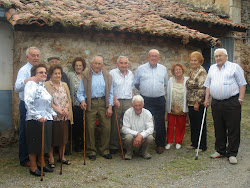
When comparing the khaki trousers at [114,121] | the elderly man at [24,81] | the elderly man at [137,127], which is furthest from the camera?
the khaki trousers at [114,121]

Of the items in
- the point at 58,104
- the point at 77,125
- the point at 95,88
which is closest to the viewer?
the point at 58,104

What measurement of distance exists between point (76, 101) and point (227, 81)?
250 centimetres

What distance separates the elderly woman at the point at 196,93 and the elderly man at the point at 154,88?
49cm

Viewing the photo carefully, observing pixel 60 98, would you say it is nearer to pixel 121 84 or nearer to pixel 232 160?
pixel 121 84

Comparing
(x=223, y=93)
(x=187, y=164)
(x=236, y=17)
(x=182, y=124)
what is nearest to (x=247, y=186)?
(x=187, y=164)

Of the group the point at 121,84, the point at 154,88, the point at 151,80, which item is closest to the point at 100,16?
the point at 121,84

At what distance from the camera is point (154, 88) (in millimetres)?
5125

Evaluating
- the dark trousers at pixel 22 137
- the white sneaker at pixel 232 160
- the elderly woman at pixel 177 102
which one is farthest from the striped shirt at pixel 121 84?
the white sneaker at pixel 232 160

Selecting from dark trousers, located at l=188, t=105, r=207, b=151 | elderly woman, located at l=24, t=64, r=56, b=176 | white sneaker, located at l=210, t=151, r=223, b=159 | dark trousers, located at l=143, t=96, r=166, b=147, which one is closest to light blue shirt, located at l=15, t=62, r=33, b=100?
elderly woman, located at l=24, t=64, r=56, b=176

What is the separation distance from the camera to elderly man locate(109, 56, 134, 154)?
5.07 m

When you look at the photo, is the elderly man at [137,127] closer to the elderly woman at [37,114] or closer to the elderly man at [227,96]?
the elderly man at [227,96]

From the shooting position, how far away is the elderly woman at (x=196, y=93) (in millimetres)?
5043

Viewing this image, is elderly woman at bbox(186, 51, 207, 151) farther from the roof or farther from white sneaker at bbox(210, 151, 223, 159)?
the roof

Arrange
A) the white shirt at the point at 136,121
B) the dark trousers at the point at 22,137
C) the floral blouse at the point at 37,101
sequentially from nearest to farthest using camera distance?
the floral blouse at the point at 37,101 → the dark trousers at the point at 22,137 → the white shirt at the point at 136,121
